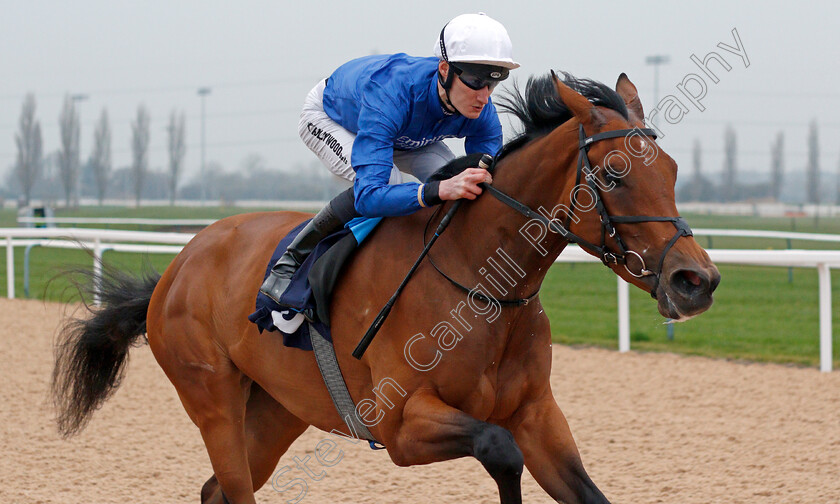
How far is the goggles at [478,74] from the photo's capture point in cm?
281

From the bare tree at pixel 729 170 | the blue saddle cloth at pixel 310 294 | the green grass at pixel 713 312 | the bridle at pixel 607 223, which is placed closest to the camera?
the bridle at pixel 607 223

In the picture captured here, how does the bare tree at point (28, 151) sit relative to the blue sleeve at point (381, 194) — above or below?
below

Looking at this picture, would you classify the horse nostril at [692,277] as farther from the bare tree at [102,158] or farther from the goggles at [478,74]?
the bare tree at [102,158]

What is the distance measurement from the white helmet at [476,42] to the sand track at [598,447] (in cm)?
225

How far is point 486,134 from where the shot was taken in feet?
10.8

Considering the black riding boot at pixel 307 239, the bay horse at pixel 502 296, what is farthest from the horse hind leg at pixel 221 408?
the black riding boot at pixel 307 239

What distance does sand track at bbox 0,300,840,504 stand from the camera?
169 inches

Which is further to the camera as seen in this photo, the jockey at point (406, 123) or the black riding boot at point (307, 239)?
the black riding boot at point (307, 239)

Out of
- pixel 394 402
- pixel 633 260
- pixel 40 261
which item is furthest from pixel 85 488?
pixel 40 261

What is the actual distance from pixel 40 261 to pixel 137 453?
13.2m

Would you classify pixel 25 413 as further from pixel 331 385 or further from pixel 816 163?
pixel 816 163

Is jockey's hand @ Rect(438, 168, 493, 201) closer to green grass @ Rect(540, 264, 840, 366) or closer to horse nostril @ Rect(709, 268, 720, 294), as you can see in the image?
horse nostril @ Rect(709, 268, 720, 294)

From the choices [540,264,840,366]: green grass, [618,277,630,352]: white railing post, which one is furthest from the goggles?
[618,277,630,352]: white railing post

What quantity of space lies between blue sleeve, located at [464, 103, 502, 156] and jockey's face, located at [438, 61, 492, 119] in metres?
0.28
